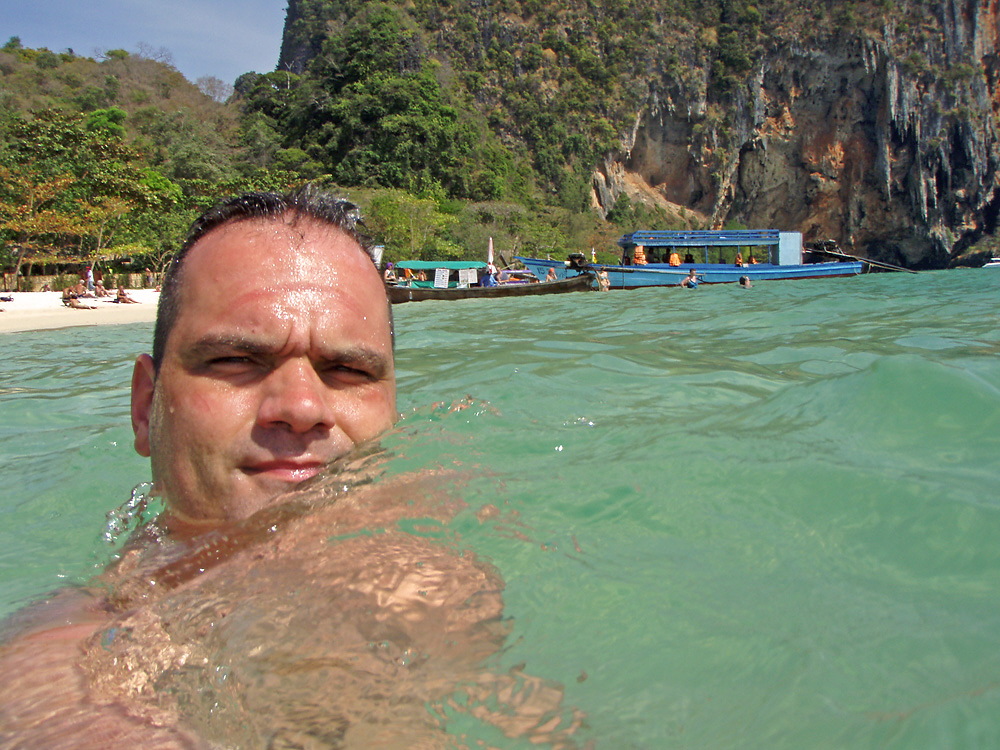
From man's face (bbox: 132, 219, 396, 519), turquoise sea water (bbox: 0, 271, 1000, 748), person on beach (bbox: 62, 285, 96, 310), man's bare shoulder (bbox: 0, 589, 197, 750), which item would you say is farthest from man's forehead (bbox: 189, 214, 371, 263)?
person on beach (bbox: 62, 285, 96, 310)

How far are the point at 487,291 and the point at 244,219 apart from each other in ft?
52.2

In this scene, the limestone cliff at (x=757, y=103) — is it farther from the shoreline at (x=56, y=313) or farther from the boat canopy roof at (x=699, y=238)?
the shoreline at (x=56, y=313)

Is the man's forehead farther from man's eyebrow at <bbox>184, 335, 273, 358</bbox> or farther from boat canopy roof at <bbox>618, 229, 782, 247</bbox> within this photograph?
boat canopy roof at <bbox>618, 229, 782, 247</bbox>

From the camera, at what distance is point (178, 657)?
3.53ft

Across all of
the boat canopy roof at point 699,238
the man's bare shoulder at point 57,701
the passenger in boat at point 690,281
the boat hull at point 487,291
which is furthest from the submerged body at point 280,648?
the boat canopy roof at point 699,238

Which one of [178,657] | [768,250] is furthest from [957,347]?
[768,250]

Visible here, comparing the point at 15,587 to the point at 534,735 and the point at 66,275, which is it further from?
the point at 66,275

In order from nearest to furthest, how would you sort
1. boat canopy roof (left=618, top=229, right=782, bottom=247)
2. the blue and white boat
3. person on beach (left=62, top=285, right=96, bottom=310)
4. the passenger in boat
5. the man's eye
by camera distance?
the man's eye
person on beach (left=62, top=285, right=96, bottom=310)
the passenger in boat
the blue and white boat
boat canopy roof (left=618, top=229, right=782, bottom=247)

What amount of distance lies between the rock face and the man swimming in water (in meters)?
58.0

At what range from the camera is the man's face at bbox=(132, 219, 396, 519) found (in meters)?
1.42

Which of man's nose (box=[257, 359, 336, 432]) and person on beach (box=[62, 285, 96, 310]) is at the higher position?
person on beach (box=[62, 285, 96, 310])

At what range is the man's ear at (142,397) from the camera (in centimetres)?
167

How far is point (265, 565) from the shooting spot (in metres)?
1.30

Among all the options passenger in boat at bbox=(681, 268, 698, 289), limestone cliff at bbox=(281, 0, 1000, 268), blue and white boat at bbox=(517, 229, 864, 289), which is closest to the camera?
passenger in boat at bbox=(681, 268, 698, 289)
